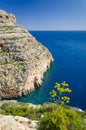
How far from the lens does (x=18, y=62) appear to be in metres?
105

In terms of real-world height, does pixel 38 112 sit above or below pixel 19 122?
below

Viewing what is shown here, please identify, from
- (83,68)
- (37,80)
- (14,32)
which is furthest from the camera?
(83,68)

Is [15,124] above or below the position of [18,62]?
above

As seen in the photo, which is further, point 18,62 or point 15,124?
point 18,62

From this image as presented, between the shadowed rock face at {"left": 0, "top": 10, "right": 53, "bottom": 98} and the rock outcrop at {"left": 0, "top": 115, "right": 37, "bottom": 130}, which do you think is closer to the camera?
the rock outcrop at {"left": 0, "top": 115, "right": 37, "bottom": 130}

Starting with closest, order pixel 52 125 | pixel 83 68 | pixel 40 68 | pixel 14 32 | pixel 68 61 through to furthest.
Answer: pixel 52 125 → pixel 40 68 → pixel 14 32 → pixel 83 68 → pixel 68 61

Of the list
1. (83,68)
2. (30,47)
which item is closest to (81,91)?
(30,47)

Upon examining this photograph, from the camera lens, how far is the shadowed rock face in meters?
93.6

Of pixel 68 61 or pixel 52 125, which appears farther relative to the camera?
pixel 68 61

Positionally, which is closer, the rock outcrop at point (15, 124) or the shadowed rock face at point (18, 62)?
the rock outcrop at point (15, 124)

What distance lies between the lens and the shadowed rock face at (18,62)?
93625mm

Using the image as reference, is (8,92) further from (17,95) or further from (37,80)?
(37,80)

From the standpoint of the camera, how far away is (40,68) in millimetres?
114500

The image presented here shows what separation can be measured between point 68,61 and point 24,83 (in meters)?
76.2
